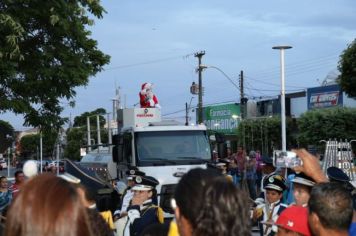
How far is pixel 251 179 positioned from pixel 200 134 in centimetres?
648

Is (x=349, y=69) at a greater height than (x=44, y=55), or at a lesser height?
greater

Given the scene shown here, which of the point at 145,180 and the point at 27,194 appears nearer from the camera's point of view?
the point at 27,194

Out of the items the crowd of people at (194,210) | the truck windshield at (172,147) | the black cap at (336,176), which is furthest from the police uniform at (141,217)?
the truck windshield at (172,147)

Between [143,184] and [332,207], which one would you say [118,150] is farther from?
[332,207]

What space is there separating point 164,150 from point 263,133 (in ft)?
94.9

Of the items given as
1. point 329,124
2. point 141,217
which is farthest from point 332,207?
point 329,124

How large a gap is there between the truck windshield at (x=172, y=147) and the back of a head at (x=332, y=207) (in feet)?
33.4

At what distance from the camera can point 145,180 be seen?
795cm

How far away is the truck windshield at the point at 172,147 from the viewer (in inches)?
545

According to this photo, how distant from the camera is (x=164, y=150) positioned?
1403cm

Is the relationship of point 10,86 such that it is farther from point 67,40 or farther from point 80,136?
point 80,136

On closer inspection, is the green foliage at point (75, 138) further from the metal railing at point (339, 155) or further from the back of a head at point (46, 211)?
the back of a head at point (46, 211)

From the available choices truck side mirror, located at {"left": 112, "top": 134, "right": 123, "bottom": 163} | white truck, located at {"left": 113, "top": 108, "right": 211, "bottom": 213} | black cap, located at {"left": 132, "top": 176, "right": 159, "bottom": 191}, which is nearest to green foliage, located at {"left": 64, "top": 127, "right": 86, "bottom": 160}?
truck side mirror, located at {"left": 112, "top": 134, "right": 123, "bottom": 163}

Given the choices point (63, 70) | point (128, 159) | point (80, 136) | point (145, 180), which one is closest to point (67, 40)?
point (63, 70)
